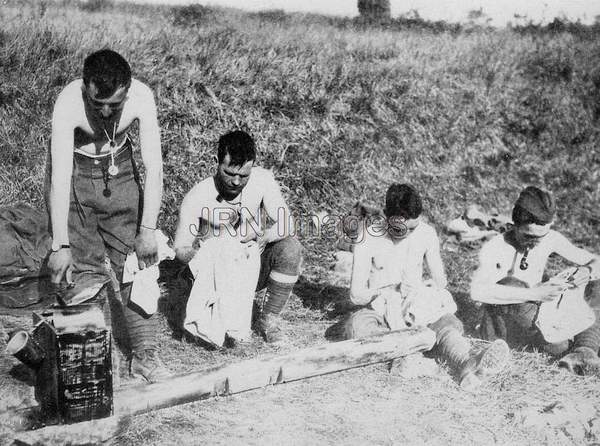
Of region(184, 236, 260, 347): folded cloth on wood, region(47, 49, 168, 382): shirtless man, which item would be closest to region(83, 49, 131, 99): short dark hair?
region(47, 49, 168, 382): shirtless man

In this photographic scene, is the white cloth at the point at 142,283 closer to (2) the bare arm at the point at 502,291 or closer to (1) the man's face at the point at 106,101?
(1) the man's face at the point at 106,101

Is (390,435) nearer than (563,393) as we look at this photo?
Yes

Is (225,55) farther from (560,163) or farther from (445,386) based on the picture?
(560,163)

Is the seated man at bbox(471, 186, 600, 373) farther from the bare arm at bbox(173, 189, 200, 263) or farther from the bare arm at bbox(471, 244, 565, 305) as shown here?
the bare arm at bbox(173, 189, 200, 263)

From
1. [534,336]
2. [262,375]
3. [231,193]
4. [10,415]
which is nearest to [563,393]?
[534,336]

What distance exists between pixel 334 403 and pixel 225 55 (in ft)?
12.9

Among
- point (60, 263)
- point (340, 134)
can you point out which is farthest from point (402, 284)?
point (340, 134)

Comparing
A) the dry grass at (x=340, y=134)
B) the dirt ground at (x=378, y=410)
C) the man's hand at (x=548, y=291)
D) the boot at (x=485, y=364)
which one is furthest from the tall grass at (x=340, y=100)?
the boot at (x=485, y=364)

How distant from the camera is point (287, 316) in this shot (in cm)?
454

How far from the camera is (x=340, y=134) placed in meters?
6.54

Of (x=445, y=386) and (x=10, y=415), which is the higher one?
(x=10, y=415)

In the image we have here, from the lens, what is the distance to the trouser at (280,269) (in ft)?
13.0

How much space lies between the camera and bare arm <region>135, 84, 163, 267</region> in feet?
11.1

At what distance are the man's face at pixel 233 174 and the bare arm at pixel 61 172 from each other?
887 mm
